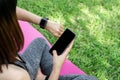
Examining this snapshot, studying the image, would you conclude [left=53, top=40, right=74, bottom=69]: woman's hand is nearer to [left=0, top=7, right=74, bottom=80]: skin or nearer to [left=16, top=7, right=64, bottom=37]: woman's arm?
[left=0, top=7, right=74, bottom=80]: skin

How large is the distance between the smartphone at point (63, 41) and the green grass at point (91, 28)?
94 cm

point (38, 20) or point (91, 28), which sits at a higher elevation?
point (38, 20)

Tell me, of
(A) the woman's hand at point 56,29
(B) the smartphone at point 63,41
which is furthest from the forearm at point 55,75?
(A) the woman's hand at point 56,29

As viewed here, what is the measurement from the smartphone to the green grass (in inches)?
37.0

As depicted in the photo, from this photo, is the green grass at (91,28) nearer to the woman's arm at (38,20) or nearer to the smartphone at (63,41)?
the woman's arm at (38,20)

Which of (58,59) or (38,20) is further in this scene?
(38,20)

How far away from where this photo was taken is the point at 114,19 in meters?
3.68

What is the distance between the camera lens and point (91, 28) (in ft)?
11.5

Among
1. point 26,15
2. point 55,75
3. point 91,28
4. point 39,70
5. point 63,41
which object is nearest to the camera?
point 55,75

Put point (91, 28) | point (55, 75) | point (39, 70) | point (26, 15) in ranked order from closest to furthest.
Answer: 1. point (55, 75)
2. point (39, 70)
3. point (26, 15)
4. point (91, 28)

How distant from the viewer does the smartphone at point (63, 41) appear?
2.11m

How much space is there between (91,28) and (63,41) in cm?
142

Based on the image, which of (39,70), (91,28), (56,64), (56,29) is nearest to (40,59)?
(39,70)

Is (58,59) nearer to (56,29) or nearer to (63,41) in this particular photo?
(63,41)
